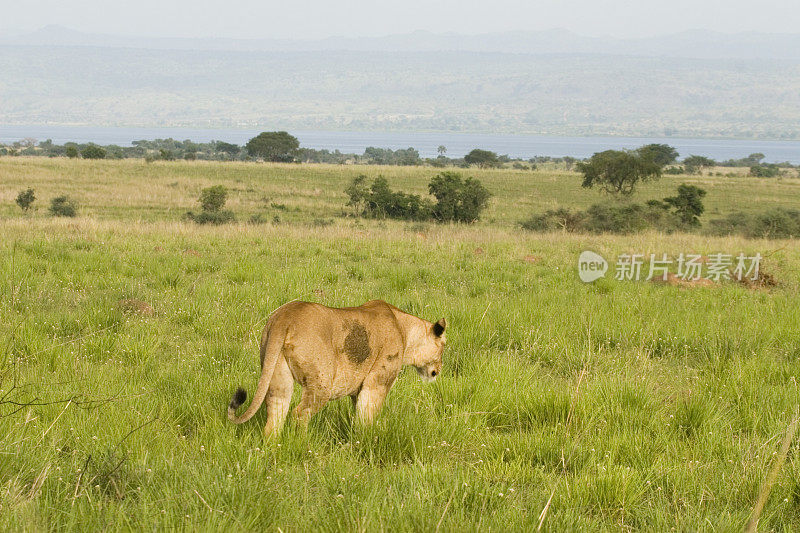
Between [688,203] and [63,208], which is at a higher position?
[688,203]

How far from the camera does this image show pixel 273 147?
3659 inches

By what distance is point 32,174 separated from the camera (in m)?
45.2

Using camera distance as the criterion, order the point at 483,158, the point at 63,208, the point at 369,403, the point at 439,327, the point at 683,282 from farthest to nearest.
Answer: the point at 483,158 → the point at 63,208 → the point at 683,282 → the point at 439,327 → the point at 369,403

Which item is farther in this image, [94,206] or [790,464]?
[94,206]

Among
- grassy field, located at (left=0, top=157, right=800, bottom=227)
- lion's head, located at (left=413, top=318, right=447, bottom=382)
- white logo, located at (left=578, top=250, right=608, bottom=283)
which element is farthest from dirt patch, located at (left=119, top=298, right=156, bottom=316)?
grassy field, located at (left=0, top=157, right=800, bottom=227)

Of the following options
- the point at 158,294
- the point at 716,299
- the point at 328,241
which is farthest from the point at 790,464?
the point at 328,241

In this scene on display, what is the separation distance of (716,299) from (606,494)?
24.8ft

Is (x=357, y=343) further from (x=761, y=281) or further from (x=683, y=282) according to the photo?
(x=761, y=281)

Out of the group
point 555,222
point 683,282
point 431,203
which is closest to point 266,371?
point 683,282

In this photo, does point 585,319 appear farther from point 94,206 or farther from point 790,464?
point 94,206

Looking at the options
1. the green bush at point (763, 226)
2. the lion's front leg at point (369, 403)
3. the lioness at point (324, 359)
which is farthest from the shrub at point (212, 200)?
the lion's front leg at point (369, 403)

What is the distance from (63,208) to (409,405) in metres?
29.7

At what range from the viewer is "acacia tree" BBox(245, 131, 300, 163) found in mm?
92500

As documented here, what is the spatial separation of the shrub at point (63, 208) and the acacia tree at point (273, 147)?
6056cm
